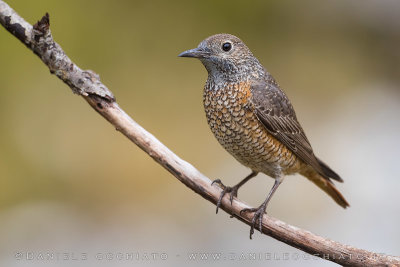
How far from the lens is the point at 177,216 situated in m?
6.24

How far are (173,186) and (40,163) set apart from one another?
5.22 feet

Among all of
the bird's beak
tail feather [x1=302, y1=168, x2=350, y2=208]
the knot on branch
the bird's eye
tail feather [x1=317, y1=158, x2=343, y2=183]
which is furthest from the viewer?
tail feather [x1=302, y1=168, x2=350, y2=208]

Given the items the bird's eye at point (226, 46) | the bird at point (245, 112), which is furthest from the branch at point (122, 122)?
the bird's eye at point (226, 46)

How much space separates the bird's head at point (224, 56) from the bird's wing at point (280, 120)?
0.58ft

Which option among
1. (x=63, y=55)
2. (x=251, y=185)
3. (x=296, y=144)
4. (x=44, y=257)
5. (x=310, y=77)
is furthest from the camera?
(x=310, y=77)

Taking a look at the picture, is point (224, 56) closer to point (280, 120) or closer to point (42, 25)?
point (280, 120)

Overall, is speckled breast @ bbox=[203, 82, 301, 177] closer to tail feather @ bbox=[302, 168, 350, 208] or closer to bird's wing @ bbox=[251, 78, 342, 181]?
bird's wing @ bbox=[251, 78, 342, 181]

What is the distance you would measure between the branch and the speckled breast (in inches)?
19.8

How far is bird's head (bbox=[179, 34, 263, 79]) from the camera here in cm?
399

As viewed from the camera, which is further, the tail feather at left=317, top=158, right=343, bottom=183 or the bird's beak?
the tail feather at left=317, top=158, right=343, bottom=183

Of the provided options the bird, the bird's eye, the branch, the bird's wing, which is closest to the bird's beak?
the bird

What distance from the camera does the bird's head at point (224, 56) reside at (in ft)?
13.1

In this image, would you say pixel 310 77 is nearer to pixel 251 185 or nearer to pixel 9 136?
pixel 251 185

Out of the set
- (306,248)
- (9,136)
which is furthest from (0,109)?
(306,248)
